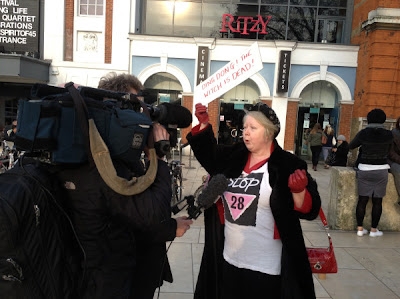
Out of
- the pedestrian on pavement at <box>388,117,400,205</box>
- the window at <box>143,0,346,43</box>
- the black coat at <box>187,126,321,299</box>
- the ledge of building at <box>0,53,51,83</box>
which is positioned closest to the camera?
the black coat at <box>187,126,321,299</box>

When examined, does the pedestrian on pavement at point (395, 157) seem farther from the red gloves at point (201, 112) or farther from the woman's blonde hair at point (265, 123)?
the red gloves at point (201, 112)

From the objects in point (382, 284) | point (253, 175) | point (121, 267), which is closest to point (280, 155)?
point (253, 175)

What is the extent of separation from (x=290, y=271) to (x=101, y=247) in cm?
123

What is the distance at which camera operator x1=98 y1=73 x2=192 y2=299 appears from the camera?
4.96ft

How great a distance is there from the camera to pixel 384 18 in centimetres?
1322

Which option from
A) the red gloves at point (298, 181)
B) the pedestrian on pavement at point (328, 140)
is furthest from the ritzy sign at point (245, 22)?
the red gloves at point (298, 181)

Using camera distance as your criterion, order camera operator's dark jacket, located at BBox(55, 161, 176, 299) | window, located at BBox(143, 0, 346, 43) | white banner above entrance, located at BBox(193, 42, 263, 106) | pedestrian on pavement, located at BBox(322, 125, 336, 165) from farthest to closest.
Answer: window, located at BBox(143, 0, 346, 43) < pedestrian on pavement, located at BBox(322, 125, 336, 165) < white banner above entrance, located at BBox(193, 42, 263, 106) < camera operator's dark jacket, located at BBox(55, 161, 176, 299)

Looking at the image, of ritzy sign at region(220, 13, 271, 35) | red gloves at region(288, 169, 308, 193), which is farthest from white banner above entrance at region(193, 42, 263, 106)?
ritzy sign at region(220, 13, 271, 35)

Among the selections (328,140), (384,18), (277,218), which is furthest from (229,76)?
(384,18)

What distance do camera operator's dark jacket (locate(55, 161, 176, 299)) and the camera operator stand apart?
0.07 feet

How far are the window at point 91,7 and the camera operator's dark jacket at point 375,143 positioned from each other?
13.9m

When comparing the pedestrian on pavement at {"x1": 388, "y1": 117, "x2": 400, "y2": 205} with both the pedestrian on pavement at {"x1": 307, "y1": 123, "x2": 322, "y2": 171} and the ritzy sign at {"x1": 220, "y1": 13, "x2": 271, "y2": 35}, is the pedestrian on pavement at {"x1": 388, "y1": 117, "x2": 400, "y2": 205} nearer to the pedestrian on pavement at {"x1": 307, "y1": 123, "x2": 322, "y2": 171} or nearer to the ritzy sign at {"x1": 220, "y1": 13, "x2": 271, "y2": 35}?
the pedestrian on pavement at {"x1": 307, "y1": 123, "x2": 322, "y2": 171}

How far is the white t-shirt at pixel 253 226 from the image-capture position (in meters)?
2.16

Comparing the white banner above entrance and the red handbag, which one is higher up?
the white banner above entrance
